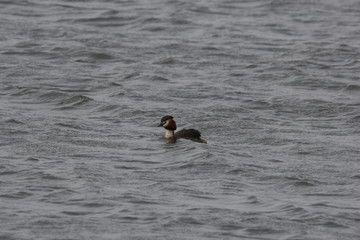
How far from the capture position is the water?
12.3m

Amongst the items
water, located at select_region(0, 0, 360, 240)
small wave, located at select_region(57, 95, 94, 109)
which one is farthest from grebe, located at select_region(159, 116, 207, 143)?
small wave, located at select_region(57, 95, 94, 109)

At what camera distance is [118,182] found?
1373cm

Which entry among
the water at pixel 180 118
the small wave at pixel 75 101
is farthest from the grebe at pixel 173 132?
the small wave at pixel 75 101

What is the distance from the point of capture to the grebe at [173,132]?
16.5 metres

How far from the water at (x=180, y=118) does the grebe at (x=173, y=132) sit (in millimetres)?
180

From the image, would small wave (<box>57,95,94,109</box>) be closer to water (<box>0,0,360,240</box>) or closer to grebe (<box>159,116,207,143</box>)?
water (<box>0,0,360,240</box>)

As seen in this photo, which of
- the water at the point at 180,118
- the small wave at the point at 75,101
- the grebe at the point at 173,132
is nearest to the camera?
the water at the point at 180,118

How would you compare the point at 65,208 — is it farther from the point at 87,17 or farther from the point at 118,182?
the point at 87,17

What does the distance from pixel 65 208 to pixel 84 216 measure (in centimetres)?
Answer: 39

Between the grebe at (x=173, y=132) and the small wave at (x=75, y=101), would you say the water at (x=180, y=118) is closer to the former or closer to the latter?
the small wave at (x=75, y=101)

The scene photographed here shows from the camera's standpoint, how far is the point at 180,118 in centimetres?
1838

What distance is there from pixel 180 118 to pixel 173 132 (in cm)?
148

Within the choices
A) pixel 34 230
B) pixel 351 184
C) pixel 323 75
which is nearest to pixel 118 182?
pixel 34 230

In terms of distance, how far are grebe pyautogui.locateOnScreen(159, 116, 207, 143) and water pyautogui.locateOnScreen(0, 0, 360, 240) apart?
180 millimetres
